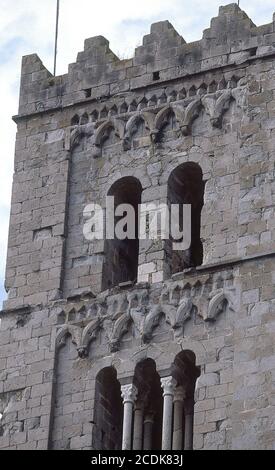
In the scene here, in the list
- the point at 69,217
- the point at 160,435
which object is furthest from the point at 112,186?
the point at 160,435

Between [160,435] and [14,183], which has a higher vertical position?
[14,183]

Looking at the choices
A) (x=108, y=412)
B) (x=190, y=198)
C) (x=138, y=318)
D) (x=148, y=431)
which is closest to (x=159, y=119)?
(x=190, y=198)

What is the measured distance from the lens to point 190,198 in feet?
183

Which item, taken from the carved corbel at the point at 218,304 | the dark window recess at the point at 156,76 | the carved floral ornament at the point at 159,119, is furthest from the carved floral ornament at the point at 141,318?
the dark window recess at the point at 156,76

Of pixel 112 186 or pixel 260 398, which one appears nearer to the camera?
pixel 260 398

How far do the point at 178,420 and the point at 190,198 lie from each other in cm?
423

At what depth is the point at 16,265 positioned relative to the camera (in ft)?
183

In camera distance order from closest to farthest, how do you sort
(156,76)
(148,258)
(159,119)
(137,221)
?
(148,258) → (137,221) → (159,119) → (156,76)

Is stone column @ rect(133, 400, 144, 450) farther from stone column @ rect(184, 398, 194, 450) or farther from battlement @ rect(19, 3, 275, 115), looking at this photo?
battlement @ rect(19, 3, 275, 115)

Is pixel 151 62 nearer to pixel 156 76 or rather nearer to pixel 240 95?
pixel 156 76

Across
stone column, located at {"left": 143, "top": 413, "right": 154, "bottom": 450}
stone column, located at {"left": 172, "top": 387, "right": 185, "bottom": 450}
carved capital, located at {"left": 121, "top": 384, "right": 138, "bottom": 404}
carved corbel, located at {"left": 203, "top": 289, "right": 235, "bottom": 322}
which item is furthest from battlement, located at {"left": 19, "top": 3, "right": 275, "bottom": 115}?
stone column, located at {"left": 143, "top": 413, "right": 154, "bottom": 450}

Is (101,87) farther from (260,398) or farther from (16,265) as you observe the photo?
(260,398)

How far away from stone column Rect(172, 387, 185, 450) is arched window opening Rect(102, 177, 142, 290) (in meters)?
2.63

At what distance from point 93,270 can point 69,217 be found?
4.08 feet
